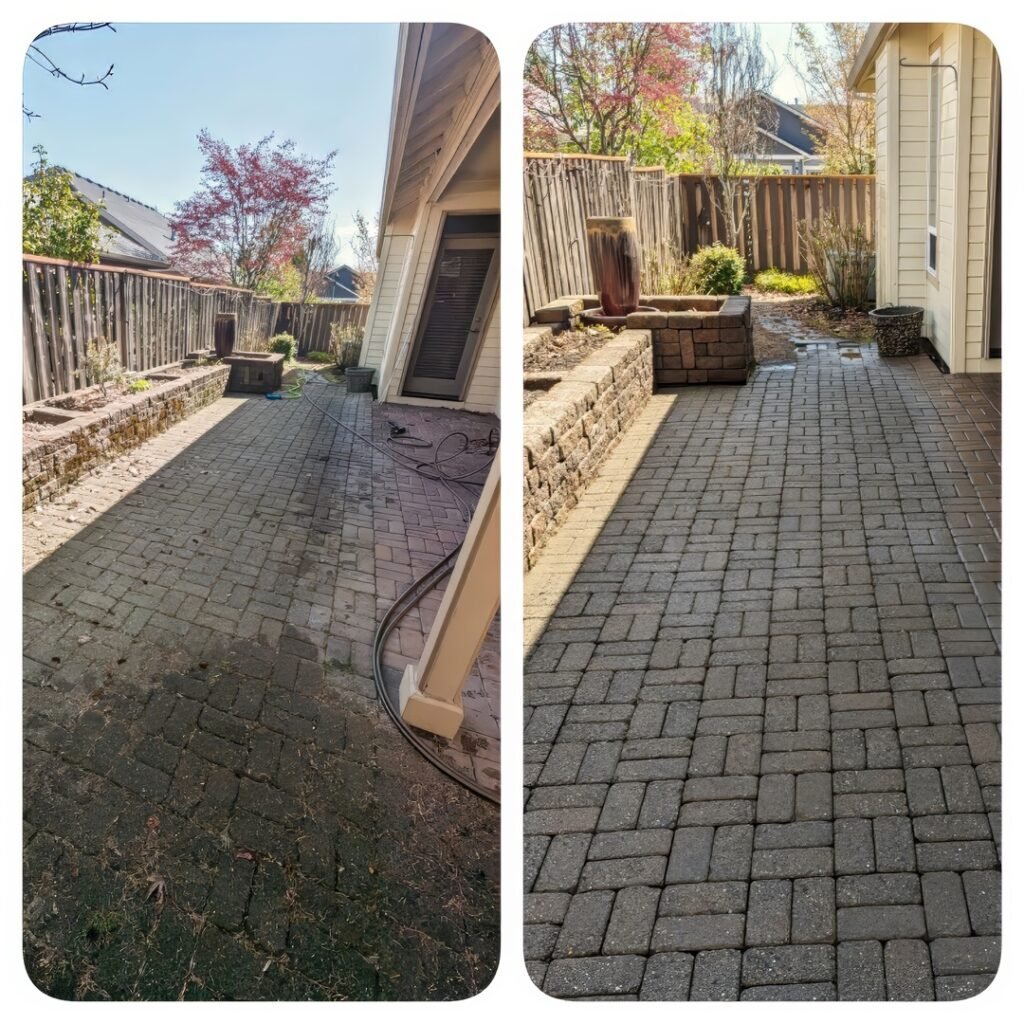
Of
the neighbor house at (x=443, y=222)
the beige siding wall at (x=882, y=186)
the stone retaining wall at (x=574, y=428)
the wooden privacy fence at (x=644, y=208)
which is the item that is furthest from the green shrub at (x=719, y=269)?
the neighbor house at (x=443, y=222)

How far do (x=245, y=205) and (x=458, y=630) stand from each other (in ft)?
3.03

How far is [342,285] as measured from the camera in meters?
1.82

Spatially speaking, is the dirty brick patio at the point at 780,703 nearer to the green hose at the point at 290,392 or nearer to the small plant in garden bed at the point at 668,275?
the small plant in garden bed at the point at 668,275

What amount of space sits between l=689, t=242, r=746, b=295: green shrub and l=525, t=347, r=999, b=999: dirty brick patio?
365 mm

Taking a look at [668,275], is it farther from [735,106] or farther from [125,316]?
[125,316]

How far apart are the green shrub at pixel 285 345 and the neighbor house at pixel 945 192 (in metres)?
1.30

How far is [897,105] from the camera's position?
8.54 ft

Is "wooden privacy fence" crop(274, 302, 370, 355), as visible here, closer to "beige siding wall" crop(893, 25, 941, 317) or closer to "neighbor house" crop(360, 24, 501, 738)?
"neighbor house" crop(360, 24, 501, 738)

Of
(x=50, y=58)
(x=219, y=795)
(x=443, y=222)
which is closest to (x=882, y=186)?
(x=443, y=222)

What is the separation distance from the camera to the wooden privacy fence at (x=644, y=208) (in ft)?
6.73

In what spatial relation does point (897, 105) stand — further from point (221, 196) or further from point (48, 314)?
point (48, 314)
